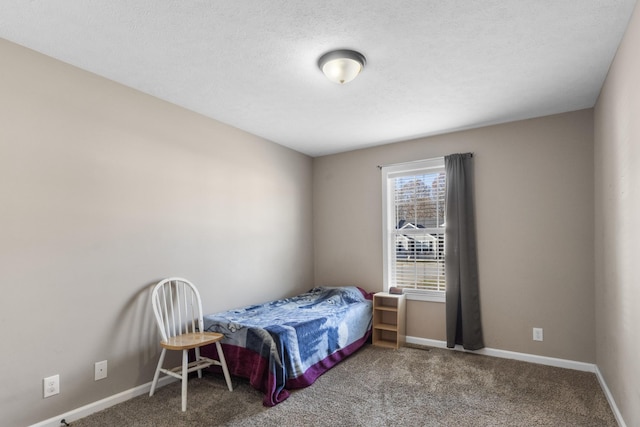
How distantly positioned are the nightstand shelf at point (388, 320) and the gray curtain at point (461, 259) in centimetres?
51

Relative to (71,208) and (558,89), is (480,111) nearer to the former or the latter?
(558,89)

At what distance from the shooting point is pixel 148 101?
3000 mm

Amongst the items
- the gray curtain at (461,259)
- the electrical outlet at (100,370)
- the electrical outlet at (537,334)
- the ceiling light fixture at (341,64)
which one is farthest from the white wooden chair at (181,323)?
the electrical outlet at (537,334)

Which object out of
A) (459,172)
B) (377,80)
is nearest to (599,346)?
(459,172)

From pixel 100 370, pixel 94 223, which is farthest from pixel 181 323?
pixel 94 223

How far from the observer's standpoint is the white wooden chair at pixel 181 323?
2759 mm

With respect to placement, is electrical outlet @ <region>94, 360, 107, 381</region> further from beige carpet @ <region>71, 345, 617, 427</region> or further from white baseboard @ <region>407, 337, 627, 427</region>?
white baseboard @ <region>407, 337, 627, 427</region>

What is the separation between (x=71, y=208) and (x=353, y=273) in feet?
10.6

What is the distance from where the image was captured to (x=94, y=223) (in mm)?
2596

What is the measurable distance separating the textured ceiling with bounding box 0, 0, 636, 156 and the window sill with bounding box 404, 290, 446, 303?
1.98m

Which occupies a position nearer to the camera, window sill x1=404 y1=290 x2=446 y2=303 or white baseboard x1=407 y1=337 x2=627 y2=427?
white baseboard x1=407 y1=337 x2=627 y2=427

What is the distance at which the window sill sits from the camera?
13.2 ft

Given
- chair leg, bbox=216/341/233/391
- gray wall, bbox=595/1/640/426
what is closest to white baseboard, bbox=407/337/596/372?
gray wall, bbox=595/1/640/426

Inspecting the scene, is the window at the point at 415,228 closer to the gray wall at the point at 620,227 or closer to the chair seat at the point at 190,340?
the gray wall at the point at 620,227
